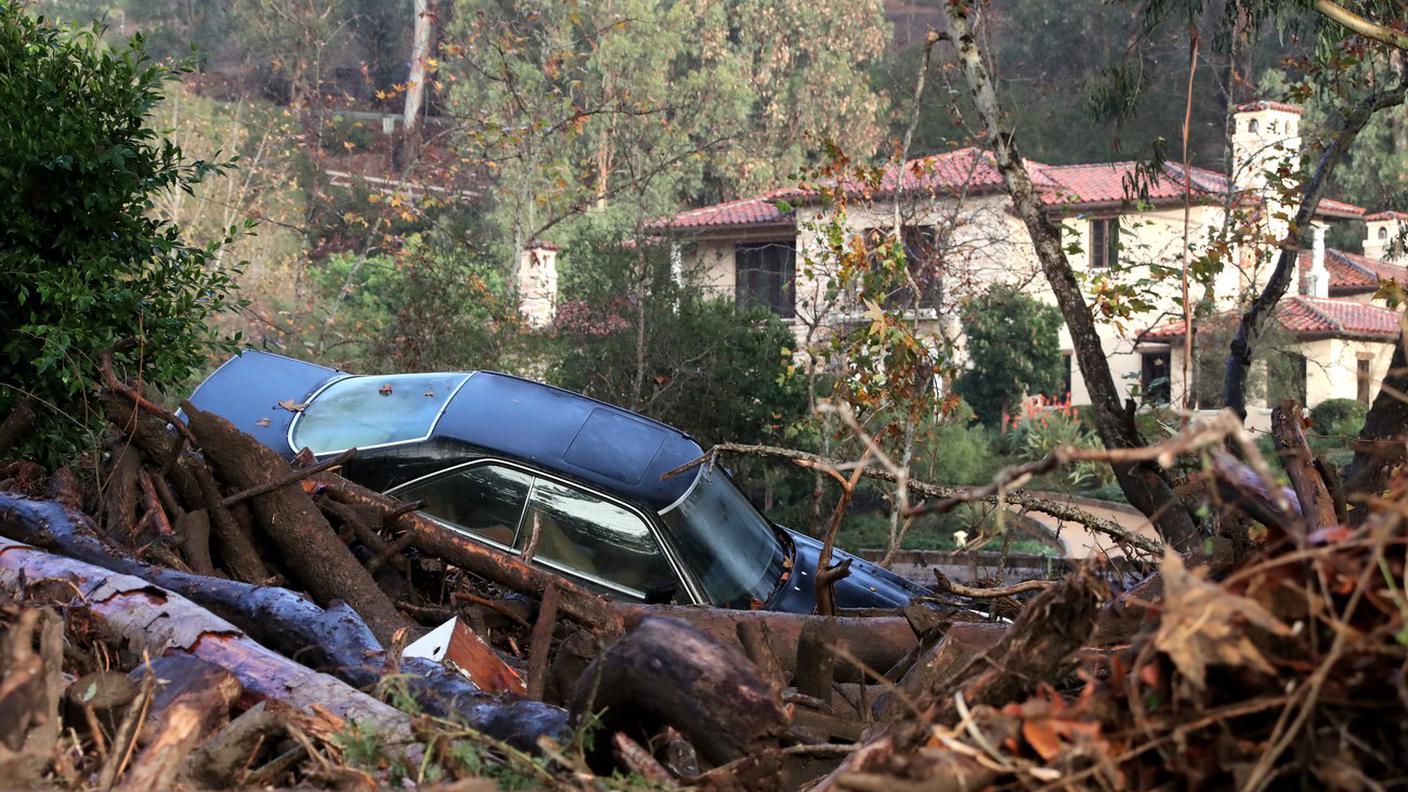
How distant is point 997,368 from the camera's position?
31.3m

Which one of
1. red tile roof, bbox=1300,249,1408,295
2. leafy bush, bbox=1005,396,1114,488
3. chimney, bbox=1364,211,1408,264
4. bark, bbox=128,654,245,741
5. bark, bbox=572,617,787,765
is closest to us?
bark, bbox=572,617,787,765

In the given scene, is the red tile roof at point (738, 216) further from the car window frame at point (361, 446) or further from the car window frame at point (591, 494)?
the car window frame at point (591, 494)

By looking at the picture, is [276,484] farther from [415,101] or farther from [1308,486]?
[415,101]

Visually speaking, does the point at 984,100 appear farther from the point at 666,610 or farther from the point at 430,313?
the point at 430,313

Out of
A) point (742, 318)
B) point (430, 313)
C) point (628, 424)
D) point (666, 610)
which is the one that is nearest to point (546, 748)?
point (666, 610)

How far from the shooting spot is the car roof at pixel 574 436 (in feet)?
22.2

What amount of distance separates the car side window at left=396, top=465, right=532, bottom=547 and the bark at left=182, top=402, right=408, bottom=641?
3.24ft

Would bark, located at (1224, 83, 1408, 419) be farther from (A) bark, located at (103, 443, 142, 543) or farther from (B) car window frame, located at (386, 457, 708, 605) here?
(A) bark, located at (103, 443, 142, 543)

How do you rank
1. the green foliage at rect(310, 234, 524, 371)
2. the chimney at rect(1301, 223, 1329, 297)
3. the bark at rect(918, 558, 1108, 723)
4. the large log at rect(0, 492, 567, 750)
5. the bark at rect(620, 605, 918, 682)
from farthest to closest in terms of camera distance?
the chimney at rect(1301, 223, 1329, 297)
the green foliage at rect(310, 234, 524, 371)
the bark at rect(620, 605, 918, 682)
the large log at rect(0, 492, 567, 750)
the bark at rect(918, 558, 1108, 723)

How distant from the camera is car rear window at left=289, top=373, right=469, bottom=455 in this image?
7004 mm

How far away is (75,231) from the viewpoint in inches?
292

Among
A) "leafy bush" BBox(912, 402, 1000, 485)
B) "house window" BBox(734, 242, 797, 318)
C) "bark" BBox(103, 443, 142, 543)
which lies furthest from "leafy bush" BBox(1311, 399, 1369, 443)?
"bark" BBox(103, 443, 142, 543)

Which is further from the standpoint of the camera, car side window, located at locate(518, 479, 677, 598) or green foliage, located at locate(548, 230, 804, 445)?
green foliage, located at locate(548, 230, 804, 445)

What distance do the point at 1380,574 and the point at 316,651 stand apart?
3.20m
